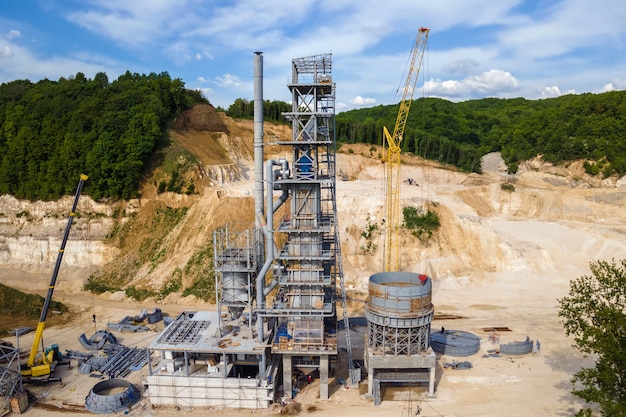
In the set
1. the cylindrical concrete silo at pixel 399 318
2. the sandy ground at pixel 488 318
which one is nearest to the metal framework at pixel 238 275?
the sandy ground at pixel 488 318

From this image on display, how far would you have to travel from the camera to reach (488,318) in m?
50.4

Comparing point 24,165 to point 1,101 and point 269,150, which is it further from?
point 269,150

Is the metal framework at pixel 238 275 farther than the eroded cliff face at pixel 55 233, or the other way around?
the eroded cliff face at pixel 55 233

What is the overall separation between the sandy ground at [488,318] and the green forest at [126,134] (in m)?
17.2

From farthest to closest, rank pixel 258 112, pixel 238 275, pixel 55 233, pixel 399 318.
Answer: pixel 55 233
pixel 258 112
pixel 238 275
pixel 399 318

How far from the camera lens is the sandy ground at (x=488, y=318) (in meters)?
32.9

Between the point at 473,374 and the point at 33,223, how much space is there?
239ft

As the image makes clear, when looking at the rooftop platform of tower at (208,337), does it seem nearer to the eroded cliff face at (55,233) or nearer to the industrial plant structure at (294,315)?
the industrial plant structure at (294,315)

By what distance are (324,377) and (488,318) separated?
26.0 meters

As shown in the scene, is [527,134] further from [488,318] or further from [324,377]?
[324,377]

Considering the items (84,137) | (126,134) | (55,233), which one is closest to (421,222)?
(126,134)

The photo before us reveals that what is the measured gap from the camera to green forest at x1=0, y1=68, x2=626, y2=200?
73188 mm

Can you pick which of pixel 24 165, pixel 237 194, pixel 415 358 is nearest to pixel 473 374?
pixel 415 358

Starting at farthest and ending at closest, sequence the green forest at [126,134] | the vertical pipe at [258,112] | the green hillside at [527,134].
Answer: the green hillside at [527,134]
the green forest at [126,134]
the vertical pipe at [258,112]
